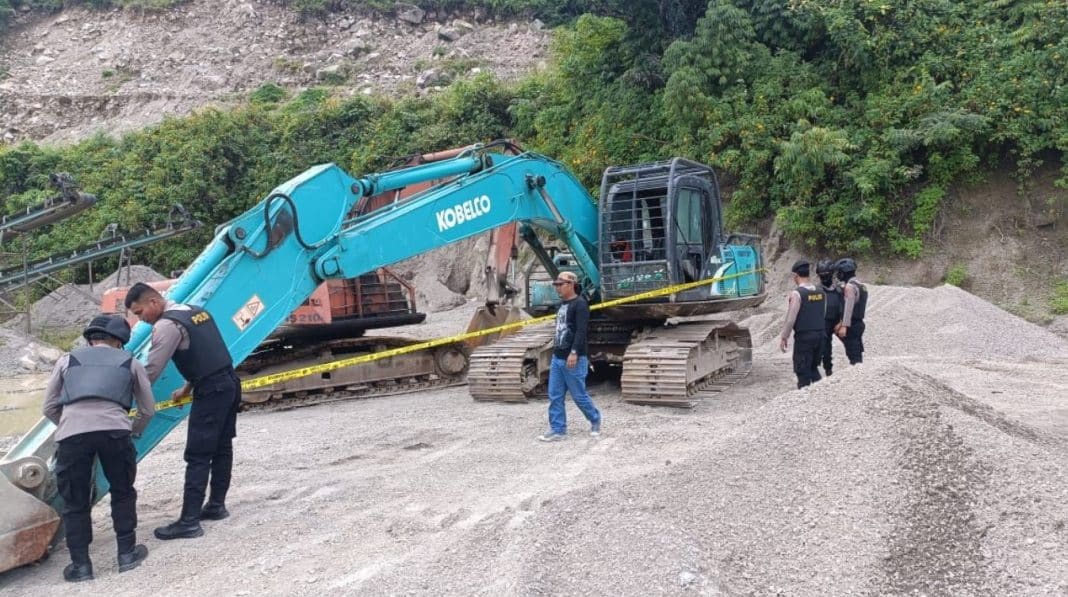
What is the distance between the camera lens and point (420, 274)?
71.3 ft

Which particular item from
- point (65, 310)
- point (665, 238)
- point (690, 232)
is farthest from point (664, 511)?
point (65, 310)

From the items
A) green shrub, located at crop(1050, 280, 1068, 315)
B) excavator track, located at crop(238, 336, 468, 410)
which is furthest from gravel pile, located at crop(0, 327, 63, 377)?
green shrub, located at crop(1050, 280, 1068, 315)

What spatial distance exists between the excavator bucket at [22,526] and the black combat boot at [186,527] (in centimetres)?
60

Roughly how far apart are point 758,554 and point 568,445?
2786 millimetres

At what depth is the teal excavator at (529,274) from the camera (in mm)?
4746

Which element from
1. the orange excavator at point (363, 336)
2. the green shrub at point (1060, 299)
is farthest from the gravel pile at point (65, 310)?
the green shrub at point (1060, 299)

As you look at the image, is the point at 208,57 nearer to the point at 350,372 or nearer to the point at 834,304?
the point at 350,372

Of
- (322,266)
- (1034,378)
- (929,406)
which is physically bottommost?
(1034,378)

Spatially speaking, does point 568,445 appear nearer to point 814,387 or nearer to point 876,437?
point 814,387

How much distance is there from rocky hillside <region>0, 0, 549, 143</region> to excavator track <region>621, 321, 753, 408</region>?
23.4 meters

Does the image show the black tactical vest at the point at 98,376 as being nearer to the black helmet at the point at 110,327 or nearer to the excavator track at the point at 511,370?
the black helmet at the point at 110,327

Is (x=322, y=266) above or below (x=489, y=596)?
above

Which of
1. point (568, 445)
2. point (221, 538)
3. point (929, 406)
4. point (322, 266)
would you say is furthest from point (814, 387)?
point (221, 538)

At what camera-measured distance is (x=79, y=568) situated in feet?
13.3
